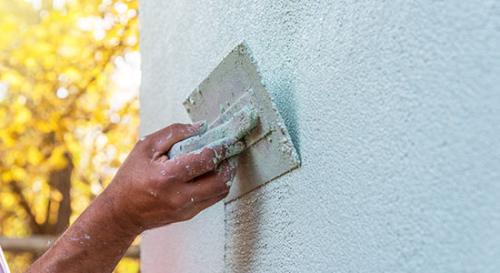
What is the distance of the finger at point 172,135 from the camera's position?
1.53 m

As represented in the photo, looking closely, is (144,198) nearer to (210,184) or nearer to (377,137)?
(210,184)

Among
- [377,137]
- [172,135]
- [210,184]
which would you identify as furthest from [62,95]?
[377,137]

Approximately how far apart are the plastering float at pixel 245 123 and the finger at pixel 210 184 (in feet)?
0.11

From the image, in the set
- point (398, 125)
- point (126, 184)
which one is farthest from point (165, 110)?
point (398, 125)

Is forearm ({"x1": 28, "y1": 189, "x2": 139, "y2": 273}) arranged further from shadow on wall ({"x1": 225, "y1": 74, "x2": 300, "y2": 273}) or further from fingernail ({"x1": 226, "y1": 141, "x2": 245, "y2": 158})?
fingernail ({"x1": 226, "y1": 141, "x2": 245, "y2": 158})

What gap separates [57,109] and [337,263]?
6.58 metres

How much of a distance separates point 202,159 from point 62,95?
20.1 feet

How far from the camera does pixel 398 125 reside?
865 millimetres

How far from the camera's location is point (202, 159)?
4.57ft

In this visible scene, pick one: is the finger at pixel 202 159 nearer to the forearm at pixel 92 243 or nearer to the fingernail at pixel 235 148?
the fingernail at pixel 235 148

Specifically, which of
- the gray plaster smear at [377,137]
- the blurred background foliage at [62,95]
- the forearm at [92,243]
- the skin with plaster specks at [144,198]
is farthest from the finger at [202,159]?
the blurred background foliage at [62,95]

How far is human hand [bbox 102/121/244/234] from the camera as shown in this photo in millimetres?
1413

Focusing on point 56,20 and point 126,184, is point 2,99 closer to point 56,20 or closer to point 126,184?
point 56,20

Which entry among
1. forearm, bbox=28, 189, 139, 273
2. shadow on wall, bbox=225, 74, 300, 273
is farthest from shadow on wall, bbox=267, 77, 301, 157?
forearm, bbox=28, 189, 139, 273
